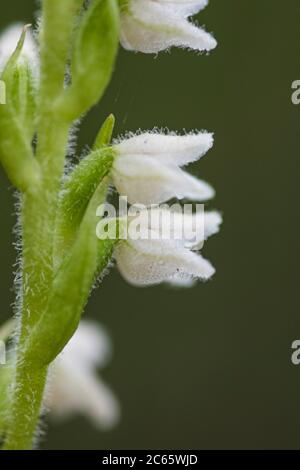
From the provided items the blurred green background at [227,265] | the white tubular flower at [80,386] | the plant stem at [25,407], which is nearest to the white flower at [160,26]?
the plant stem at [25,407]

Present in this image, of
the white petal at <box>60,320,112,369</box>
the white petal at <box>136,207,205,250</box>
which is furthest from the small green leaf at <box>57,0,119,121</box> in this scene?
the white petal at <box>60,320,112,369</box>

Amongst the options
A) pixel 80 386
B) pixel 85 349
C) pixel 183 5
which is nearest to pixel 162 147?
pixel 183 5

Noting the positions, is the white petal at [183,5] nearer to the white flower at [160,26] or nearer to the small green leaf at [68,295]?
the white flower at [160,26]

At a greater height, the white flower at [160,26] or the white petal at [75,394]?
the white flower at [160,26]

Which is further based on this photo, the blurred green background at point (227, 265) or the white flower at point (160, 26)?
the blurred green background at point (227, 265)

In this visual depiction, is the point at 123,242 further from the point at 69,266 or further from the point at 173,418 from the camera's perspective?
the point at 173,418
